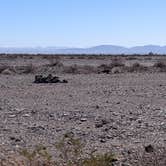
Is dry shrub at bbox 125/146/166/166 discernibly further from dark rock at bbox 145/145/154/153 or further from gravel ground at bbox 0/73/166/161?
gravel ground at bbox 0/73/166/161

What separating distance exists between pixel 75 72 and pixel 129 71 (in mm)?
4515

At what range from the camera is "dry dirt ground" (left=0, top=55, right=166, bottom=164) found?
12.3 m

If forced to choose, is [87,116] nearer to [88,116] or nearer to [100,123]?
[88,116]

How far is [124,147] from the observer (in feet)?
37.4

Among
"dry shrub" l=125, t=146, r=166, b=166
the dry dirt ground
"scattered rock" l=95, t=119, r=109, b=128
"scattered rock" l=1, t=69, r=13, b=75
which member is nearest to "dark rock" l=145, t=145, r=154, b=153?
"dry shrub" l=125, t=146, r=166, b=166

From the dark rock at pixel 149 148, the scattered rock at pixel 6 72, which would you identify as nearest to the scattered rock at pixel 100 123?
the dark rock at pixel 149 148

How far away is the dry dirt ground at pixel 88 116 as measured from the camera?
40.5 ft

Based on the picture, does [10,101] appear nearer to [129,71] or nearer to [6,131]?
[6,131]

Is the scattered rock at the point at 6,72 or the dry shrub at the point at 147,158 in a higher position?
the dry shrub at the point at 147,158

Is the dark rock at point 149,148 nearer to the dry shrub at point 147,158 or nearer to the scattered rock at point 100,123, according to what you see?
the dry shrub at point 147,158

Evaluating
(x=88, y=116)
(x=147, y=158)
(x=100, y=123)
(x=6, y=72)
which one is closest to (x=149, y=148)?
(x=147, y=158)

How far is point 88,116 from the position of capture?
16156mm

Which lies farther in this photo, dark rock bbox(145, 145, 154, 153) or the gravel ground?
the gravel ground

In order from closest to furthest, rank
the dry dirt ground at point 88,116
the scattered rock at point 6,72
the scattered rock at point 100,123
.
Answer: the dry dirt ground at point 88,116 < the scattered rock at point 100,123 < the scattered rock at point 6,72
